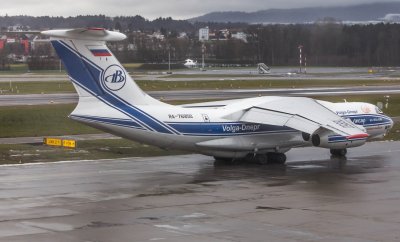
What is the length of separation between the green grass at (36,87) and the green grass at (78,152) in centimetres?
3655

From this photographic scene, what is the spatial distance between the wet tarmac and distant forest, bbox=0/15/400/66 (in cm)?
6415

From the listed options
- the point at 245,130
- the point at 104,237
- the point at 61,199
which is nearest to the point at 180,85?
the point at 245,130

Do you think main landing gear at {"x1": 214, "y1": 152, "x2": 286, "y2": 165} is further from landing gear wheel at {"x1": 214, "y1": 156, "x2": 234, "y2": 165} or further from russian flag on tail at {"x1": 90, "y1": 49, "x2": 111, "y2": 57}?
russian flag on tail at {"x1": 90, "y1": 49, "x2": 111, "y2": 57}

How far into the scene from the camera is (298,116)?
31.4 metres

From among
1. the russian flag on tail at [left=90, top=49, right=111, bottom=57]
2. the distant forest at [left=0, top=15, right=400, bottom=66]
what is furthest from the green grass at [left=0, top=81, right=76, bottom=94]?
the russian flag on tail at [left=90, top=49, right=111, bottom=57]

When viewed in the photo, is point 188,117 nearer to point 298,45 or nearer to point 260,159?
point 260,159

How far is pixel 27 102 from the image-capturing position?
5928 centimetres

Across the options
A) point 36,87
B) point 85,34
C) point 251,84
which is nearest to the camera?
point 85,34

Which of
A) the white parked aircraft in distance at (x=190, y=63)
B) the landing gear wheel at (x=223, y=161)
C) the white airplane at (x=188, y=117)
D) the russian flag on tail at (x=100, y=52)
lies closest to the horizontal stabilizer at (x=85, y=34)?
the white airplane at (x=188, y=117)

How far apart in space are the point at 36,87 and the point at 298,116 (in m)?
53.3

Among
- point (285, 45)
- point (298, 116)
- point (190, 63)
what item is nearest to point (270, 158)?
point (298, 116)

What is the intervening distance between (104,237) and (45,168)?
1373 centimetres

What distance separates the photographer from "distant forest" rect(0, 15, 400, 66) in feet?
328

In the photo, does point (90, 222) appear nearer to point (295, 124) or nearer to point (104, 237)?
point (104, 237)
